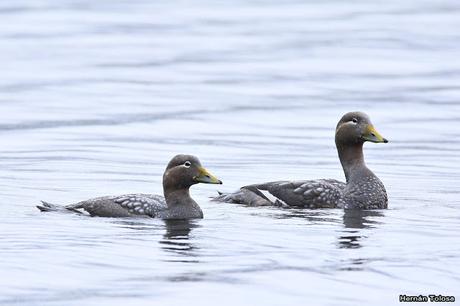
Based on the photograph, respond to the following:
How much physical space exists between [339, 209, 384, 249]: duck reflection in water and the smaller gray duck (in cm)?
163

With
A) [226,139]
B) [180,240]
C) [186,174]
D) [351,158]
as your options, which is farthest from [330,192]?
[226,139]

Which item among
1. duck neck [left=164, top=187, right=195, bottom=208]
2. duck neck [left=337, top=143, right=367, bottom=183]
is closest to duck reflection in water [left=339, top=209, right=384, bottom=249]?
duck neck [left=337, top=143, right=367, bottom=183]

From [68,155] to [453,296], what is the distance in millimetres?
11262

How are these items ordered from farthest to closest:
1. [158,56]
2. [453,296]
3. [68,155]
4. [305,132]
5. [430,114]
Result: [158,56], [430,114], [305,132], [68,155], [453,296]

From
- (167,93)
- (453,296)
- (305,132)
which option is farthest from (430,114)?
(453,296)

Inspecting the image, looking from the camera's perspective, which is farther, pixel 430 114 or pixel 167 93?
pixel 167 93

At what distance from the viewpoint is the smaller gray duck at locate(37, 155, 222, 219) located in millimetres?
18625

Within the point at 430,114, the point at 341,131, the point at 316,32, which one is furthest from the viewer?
the point at 316,32

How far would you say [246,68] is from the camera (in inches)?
1419

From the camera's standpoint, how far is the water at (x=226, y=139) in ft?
49.2

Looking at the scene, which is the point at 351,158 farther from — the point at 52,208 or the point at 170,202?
the point at 52,208

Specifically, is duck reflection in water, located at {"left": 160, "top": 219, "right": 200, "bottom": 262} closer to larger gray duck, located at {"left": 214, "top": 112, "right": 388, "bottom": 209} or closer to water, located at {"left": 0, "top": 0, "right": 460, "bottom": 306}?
water, located at {"left": 0, "top": 0, "right": 460, "bottom": 306}

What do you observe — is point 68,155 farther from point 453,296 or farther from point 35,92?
Result: point 453,296

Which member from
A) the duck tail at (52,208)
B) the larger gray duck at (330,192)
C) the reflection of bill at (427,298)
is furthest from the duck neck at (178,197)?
the reflection of bill at (427,298)
